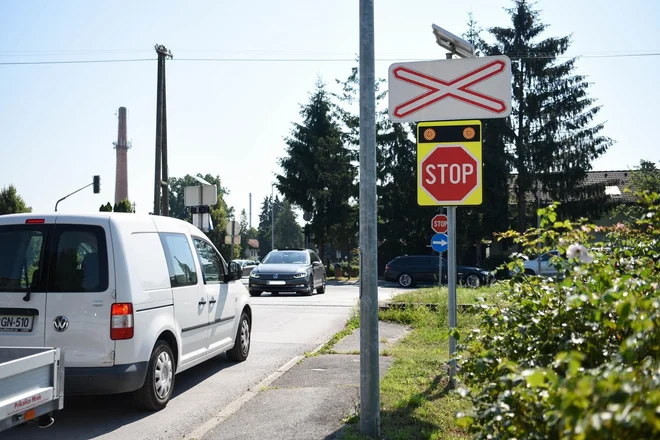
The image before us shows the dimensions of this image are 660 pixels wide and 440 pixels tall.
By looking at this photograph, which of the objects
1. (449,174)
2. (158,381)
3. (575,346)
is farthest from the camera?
(449,174)

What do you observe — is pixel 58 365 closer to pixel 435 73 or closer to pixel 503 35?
pixel 435 73

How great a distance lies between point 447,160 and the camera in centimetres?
671

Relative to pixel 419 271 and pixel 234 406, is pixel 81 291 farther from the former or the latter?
pixel 419 271

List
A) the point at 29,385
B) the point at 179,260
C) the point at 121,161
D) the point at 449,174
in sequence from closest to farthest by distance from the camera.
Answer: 1. the point at 29,385
2. the point at 449,174
3. the point at 179,260
4. the point at 121,161

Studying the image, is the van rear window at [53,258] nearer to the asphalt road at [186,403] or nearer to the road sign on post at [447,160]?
the asphalt road at [186,403]

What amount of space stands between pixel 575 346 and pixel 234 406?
3.99m

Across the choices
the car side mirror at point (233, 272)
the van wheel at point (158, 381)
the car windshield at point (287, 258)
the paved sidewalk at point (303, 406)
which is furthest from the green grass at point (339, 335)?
the car windshield at point (287, 258)

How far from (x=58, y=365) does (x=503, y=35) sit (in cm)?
3860

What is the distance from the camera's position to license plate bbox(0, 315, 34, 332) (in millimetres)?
5980

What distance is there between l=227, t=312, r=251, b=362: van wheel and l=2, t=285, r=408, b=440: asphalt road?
0.34ft

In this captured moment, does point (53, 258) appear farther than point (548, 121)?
No

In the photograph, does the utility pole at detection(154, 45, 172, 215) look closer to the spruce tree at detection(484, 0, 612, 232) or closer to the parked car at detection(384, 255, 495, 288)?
the parked car at detection(384, 255, 495, 288)

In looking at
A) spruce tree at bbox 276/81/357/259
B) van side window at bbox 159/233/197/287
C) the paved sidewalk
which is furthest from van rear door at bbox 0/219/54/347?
spruce tree at bbox 276/81/357/259

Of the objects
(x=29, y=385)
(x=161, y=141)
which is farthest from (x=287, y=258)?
(x=29, y=385)
